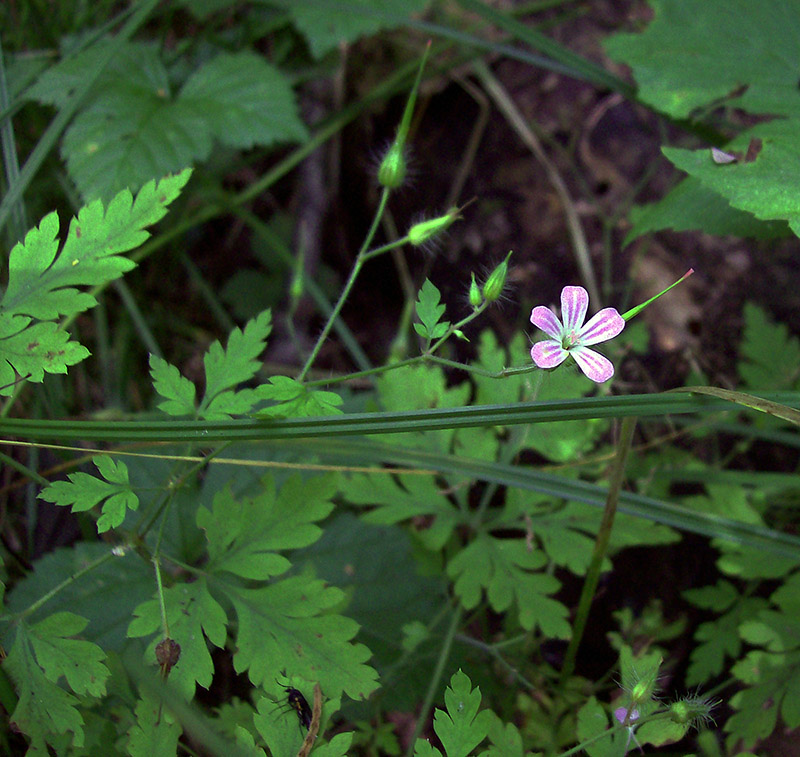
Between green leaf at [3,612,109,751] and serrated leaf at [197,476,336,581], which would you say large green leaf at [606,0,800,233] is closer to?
serrated leaf at [197,476,336,581]

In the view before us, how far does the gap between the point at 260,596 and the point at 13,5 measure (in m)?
2.64

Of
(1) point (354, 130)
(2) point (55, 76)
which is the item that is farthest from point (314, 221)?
(2) point (55, 76)

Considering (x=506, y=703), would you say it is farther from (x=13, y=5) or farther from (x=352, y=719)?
(x=13, y=5)

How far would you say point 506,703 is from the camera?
1767 millimetres

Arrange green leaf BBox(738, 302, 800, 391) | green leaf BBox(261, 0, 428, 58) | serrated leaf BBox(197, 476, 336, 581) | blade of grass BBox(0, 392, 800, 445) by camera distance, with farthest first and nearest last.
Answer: green leaf BBox(261, 0, 428, 58) < green leaf BBox(738, 302, 800, 391) < serrated leaf BBox(197, 476, 336, 581) < blade of grass BBox(0, 392, 800, 445)

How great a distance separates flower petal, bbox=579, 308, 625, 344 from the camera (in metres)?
1.12

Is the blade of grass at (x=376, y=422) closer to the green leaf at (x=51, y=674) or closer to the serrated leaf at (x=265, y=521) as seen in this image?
the serrated leaf at (x=265, y=521)

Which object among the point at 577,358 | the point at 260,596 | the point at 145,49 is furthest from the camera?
the point at 145,49

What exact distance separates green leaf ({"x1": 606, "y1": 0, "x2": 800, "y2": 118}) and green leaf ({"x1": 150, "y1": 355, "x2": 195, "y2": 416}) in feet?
5.50

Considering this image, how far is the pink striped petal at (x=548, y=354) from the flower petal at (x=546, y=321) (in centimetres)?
2

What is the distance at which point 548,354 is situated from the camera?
1116mm

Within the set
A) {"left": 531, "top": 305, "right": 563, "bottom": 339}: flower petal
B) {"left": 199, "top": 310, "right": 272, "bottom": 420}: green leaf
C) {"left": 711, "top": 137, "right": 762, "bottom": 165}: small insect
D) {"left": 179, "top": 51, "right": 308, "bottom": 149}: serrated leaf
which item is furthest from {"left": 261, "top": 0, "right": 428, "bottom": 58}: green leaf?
{"left": 531, "top": 305, "right": 563, "bottom": 339}: flower petal

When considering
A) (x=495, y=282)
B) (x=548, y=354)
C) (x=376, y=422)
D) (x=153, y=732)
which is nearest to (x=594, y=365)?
(x=548, y=354)

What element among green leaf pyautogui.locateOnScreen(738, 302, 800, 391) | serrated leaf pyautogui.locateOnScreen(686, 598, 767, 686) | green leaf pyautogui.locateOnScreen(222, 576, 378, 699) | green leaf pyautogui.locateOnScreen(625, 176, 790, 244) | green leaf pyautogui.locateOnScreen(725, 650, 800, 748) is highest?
green leaf pyautogui.locateOnScreen(625, 176, 790, 244)
